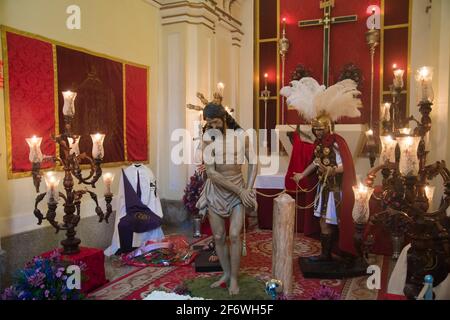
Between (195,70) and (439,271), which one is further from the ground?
(195,70)

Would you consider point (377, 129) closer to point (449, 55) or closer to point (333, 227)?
point (449, 55)

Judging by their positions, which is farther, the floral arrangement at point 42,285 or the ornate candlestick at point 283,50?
the ornate candlestick at point 283,50

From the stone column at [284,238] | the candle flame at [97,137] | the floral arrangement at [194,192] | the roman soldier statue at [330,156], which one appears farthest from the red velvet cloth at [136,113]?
the stone column at [284,238]

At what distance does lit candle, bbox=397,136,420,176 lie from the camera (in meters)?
3.11

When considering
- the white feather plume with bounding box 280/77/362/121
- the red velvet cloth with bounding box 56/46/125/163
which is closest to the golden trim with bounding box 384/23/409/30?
the white feather plume with bounding box 280/77/362/121

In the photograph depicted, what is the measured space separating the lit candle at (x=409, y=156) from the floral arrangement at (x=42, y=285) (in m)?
3.27

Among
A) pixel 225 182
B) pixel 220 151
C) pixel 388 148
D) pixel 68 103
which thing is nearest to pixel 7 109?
pixel 68 103

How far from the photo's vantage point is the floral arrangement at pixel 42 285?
11.1 ft

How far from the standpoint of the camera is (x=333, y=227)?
4.88 m

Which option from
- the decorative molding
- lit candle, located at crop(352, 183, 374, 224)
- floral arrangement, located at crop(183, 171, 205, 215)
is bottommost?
floral arrangement, located at crop(183, 171, 205, 215)

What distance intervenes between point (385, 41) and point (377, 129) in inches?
76.5

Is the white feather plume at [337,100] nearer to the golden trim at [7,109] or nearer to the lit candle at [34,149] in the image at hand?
the lit candle at [34,149]

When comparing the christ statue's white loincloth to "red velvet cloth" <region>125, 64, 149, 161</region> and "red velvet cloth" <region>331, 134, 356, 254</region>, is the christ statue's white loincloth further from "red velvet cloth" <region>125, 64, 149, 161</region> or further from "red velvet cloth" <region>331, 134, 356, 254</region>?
"red velvet cloth" <region>125, 64, 149, 161</region>
